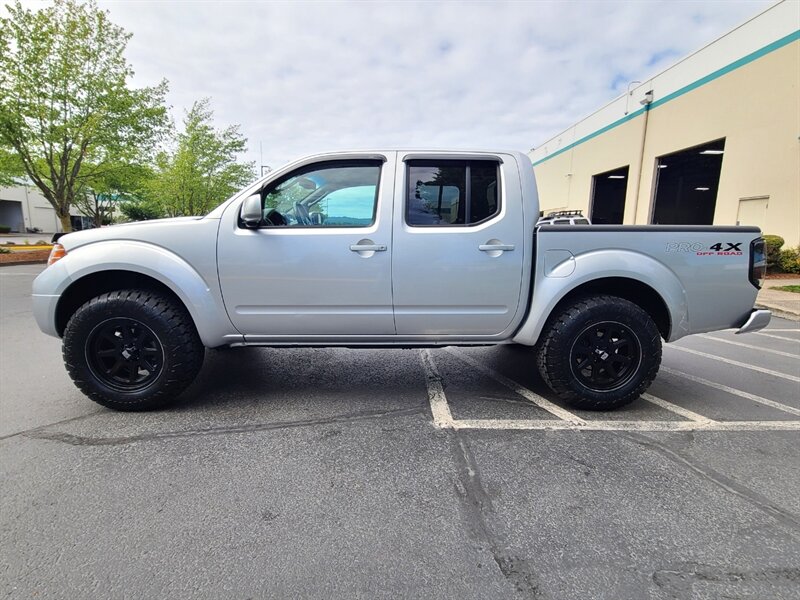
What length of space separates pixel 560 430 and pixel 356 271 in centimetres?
191

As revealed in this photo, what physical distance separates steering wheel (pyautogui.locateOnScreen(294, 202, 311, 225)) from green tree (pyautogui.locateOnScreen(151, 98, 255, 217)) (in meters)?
20.5

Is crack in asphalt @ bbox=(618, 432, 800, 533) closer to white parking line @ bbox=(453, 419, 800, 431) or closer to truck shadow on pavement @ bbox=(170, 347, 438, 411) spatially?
white parking line @ bbox=(453, 419, 800, 431)

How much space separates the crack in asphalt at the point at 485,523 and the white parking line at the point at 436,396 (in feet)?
1.06

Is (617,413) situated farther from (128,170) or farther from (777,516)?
(128,170)

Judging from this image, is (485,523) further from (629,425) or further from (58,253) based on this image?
(58,253)

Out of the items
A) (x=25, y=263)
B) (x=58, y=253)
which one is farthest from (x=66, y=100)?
(x=58, y=253)

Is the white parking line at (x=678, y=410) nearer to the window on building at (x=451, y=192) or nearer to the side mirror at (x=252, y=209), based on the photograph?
the window on building at (x=451, y=192)

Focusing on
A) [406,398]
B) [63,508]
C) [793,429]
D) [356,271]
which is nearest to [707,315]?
[793,429]

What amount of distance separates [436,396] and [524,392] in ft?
2.66

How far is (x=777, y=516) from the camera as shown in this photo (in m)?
2.17

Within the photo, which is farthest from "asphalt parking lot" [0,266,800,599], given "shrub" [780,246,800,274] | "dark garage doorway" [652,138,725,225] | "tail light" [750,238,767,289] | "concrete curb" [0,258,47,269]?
"dark garage doorway" [652,138,725,225]

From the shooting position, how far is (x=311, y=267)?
3205 mm

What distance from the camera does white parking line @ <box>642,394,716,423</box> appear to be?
10.8 ft

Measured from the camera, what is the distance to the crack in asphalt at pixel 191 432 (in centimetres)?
288
